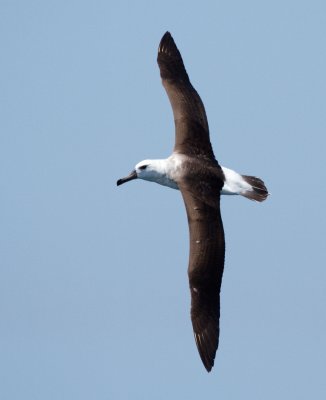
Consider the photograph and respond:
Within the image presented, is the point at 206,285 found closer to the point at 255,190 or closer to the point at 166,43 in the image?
the point at 255,190

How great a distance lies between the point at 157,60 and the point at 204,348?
265 inches

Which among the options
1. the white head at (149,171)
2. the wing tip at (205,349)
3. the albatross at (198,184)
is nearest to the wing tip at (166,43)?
the albatross at (198,184)

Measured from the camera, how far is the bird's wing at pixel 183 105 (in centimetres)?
2659

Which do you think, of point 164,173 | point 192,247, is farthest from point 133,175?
point 192,247

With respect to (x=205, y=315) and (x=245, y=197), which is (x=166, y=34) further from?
(x=205, y=315)

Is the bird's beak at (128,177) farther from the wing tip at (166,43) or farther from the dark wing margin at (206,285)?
the wing tip at (166,43)

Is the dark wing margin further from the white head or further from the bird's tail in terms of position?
the bird's tail

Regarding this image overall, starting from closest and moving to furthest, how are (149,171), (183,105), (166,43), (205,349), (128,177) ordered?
(205,349)
(149,171)
(128,177)
(183,105)
(166,43)

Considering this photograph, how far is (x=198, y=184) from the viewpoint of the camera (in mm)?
25781

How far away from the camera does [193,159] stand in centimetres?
2619

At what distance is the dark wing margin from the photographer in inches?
977

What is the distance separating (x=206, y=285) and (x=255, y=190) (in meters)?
2.75

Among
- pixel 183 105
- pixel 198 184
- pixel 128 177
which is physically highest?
pixel 183 105

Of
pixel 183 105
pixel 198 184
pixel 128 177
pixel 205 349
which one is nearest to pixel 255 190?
pixel 198 184
